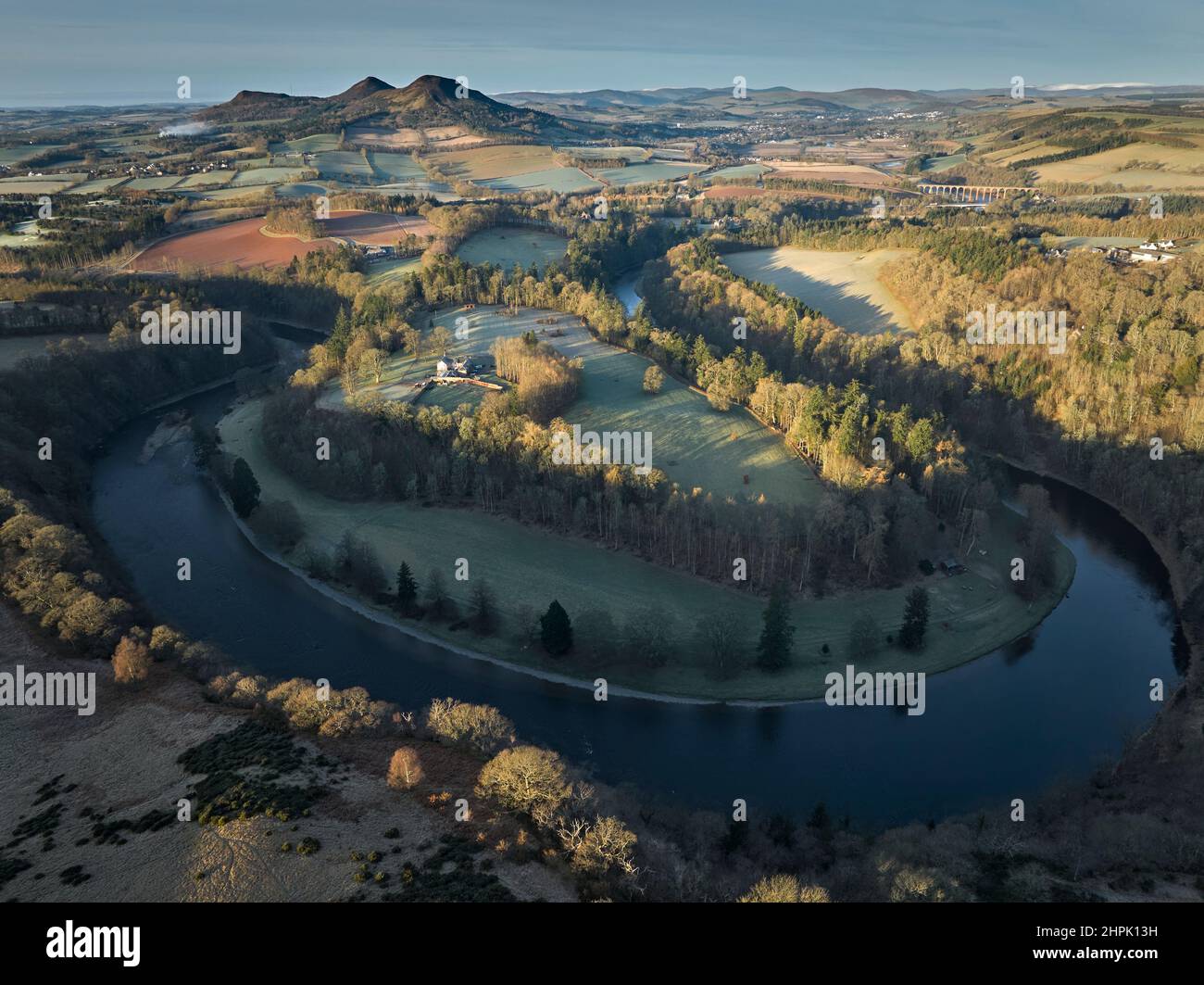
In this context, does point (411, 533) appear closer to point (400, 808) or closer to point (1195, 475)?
point (400, 808)

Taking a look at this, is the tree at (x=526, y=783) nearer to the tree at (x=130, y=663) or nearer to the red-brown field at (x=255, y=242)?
the tree at (x=130, y=663)

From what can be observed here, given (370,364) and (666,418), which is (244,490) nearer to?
(370,364)

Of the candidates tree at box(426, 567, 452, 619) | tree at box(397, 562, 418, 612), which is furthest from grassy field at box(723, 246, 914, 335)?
tree at box(397, 562, 418, 612)

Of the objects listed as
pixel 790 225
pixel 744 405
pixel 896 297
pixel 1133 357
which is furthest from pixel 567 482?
pixel 790 225

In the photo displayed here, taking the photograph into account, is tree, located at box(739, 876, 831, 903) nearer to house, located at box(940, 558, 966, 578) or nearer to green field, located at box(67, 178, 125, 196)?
house, located at box(940, 558, 966, 578)

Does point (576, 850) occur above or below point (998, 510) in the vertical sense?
below

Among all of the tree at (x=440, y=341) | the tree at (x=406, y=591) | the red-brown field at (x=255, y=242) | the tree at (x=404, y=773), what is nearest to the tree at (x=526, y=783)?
the tree at (x=404, y=773)
